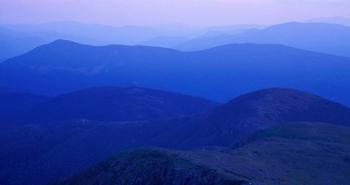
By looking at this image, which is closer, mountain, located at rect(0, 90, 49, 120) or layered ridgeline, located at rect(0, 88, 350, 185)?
layered ridgeline, located at rect(0, 88, 350, 185)

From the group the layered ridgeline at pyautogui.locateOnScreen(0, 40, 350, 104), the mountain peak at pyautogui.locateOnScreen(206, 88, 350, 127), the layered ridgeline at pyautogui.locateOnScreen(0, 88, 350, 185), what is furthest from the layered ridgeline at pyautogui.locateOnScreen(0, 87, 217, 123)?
the layered ridgeline at pyautogui.locateOnScreen(0, 40, 350, 104)

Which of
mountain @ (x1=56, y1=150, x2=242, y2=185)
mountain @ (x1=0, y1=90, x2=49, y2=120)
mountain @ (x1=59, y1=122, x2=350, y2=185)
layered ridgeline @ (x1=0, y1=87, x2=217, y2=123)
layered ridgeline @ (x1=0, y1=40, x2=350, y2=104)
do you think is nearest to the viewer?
mountain @ (x1=56, y1=150, x2=242, y2=185)

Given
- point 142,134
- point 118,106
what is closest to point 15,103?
point 118,106

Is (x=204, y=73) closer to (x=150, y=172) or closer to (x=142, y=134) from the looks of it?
(x=142, y=134)

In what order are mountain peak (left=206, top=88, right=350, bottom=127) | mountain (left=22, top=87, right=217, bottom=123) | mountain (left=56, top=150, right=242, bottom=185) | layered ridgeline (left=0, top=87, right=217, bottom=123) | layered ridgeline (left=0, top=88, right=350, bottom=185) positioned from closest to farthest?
1. mountain (left=56, top=150, right=242, bottom=185)
2. layered ridgeline (left=0, top=88, right=350, bottom=185)
3. mountain peak (left=206, top=88, right=350, bottom=127)
4. mountain (left=22, top=87, right=217, bottom=123)
5. layered ridgeline (left=0, top=87, right=217, bottom=123)

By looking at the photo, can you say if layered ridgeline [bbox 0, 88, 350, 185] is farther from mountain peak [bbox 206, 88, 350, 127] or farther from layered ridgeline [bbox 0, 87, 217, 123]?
layered ridgeline [bbox 0, 87, 217, 123]

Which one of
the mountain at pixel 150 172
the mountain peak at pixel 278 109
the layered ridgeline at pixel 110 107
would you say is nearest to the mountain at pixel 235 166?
the mountain at pixel 150 172
